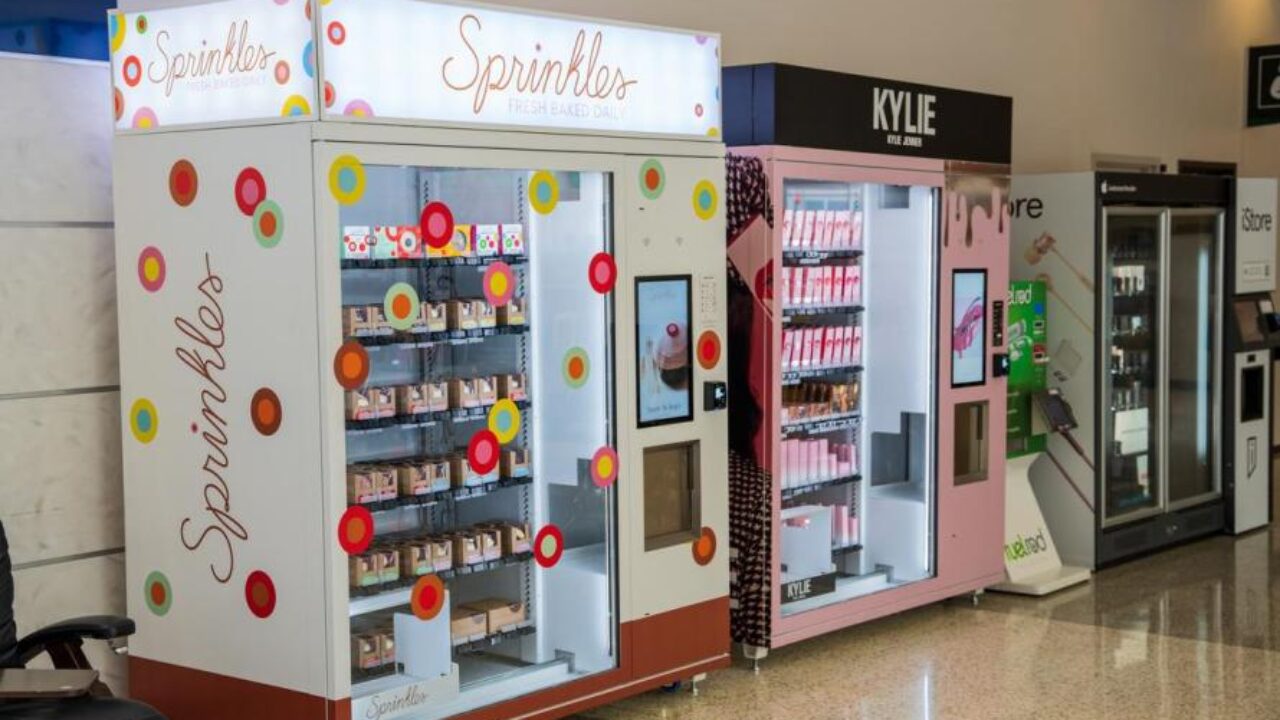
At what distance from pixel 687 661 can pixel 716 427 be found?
2.73ft

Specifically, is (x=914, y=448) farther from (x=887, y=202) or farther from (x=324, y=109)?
(x=324, y=109)

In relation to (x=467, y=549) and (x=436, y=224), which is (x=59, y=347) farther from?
(x=467, y=549)

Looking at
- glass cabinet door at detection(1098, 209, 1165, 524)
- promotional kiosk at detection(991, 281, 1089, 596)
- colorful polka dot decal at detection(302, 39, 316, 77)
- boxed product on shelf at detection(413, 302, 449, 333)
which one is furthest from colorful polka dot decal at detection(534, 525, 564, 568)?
glass cabinet door at detection(1098, 209, 1165, 524)

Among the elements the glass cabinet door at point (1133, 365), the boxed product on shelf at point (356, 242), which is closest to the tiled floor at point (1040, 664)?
the glass cabinet door at point (1133, 365)

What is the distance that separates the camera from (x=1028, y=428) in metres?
7.41

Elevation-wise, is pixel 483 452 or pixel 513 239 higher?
pixel 513 239

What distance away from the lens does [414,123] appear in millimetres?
4305

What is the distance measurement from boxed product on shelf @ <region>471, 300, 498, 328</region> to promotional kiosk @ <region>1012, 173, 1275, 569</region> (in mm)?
3799

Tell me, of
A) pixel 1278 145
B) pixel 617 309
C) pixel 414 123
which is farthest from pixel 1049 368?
pixel 1278 145

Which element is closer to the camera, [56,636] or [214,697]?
[56,636]

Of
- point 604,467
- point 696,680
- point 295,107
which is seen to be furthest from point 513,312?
point 696,680

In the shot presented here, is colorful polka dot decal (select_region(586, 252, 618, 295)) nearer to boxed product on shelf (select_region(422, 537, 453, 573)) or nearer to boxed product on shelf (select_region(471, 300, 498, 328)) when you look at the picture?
boxed product on shelf (select_region(471, 300, 498, 328))

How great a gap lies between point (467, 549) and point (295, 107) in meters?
1.48

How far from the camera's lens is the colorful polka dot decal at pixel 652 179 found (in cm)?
508
